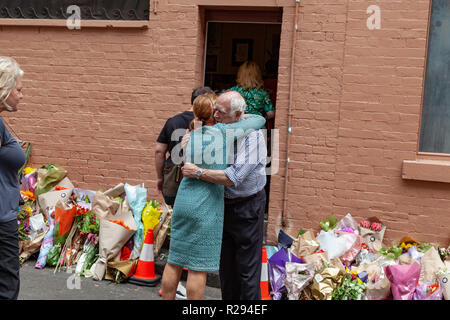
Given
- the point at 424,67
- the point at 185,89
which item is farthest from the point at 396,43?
the point at 185,89

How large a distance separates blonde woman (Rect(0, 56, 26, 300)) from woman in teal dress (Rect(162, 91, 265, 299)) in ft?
3.86

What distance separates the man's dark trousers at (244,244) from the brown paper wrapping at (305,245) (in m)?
1.34

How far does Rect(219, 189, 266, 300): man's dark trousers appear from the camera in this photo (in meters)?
4.17

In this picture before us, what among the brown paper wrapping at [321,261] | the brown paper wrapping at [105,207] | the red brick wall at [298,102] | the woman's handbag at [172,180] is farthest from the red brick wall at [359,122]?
the brown paper wrapping at [105,207]

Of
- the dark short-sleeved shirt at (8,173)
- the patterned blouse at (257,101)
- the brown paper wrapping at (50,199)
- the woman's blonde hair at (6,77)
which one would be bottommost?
the brown paper wrapping at (50,199)

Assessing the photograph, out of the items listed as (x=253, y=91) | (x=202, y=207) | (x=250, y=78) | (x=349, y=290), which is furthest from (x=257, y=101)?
(x=202, y=207)

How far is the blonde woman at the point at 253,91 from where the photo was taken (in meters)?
6.44

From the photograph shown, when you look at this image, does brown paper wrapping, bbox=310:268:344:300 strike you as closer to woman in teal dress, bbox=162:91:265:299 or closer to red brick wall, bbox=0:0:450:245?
red brick wall, bbox=0:0:450:245

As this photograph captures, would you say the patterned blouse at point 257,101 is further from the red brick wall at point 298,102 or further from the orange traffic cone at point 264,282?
the orange traffic cone at point 264,282

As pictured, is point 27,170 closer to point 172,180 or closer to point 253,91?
point 172,180

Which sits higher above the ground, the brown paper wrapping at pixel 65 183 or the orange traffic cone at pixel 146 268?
the brown paper wrapping at pixel 65 183

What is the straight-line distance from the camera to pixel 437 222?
18.8 feet

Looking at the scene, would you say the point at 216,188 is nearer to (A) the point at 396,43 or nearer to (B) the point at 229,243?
(B) the point at 229,243

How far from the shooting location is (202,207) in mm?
3908
